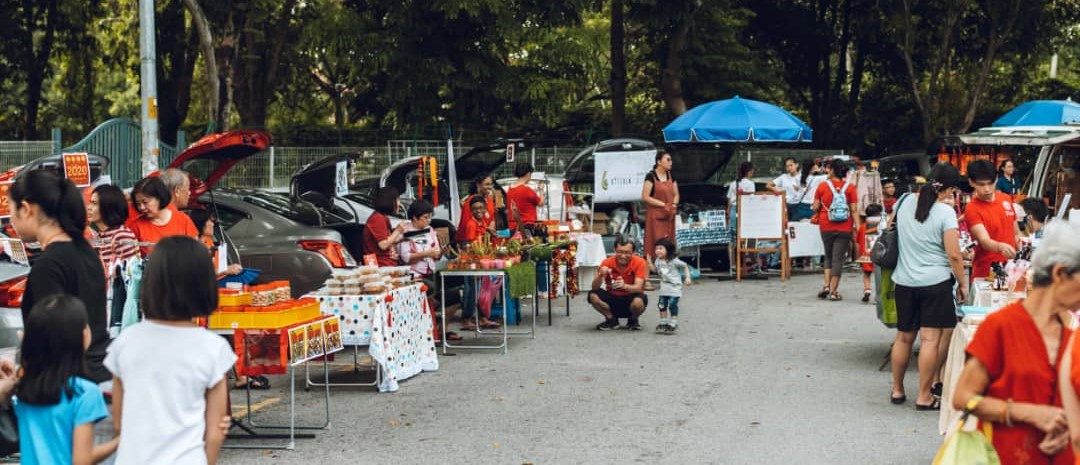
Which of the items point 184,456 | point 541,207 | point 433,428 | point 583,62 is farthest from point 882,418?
point 583,62

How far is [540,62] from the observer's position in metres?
27.8

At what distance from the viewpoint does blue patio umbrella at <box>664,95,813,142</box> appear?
21016mm

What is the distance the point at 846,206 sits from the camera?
55.4ft

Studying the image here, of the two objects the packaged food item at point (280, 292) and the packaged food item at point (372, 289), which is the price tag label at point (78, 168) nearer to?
the packaged food item at point (372, 289)

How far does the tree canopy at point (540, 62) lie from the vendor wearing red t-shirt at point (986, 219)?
47.0ft

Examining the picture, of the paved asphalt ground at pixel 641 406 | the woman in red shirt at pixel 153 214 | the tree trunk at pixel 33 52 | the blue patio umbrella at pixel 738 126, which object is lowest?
the paved asphalt ground at pixel 641 406

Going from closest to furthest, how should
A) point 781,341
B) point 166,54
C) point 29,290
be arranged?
point 29,290
point 781,341
point 166,54

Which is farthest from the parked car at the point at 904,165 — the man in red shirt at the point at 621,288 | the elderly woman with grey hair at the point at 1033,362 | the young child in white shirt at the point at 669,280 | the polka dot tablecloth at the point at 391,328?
the elderly woman with grey hair at the point at 1033,362

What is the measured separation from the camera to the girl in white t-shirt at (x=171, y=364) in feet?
14.4

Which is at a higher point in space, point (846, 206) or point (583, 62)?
point (583, 62)

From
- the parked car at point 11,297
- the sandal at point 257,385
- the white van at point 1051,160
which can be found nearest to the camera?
the parked car at point 11,297

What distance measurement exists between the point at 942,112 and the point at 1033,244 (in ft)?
90.2

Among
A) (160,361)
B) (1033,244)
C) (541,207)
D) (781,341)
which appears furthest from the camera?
(541,207)

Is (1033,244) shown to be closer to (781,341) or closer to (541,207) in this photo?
(781,341)
